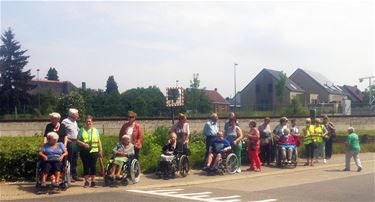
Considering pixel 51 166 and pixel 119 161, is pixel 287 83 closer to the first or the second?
pixel 119 161

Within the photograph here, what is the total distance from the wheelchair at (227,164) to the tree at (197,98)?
5483 centimetres

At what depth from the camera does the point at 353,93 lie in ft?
374

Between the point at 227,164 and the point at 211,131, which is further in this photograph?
the point at 211,131

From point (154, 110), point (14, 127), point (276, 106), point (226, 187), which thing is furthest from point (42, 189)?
point (276, 106)

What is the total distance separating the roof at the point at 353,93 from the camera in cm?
11018

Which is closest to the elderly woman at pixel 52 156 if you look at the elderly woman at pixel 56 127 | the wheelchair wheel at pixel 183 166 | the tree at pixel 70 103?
the elderly woman at pixel 56 127

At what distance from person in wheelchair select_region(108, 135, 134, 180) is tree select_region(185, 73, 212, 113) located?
5700 centimetres

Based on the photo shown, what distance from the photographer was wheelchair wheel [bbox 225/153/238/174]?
565 inches

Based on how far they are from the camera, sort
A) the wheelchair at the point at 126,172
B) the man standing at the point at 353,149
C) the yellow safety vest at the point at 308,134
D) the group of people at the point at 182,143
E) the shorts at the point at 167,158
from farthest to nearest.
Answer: the yellow safety vest at the point at 308,134, the man standing at the point at 353,149, the shorts at the point at 167,158, the wheelchair at the point at 126,172, the group of people at the point at 182,143

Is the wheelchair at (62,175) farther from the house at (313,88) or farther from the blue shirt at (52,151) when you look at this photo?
the house at (313,88)

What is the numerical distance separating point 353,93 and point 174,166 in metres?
107

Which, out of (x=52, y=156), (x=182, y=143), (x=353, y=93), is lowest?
(x=52, y=156)

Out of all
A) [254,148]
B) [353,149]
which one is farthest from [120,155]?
[353,149]

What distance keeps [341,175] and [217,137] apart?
381 cm
